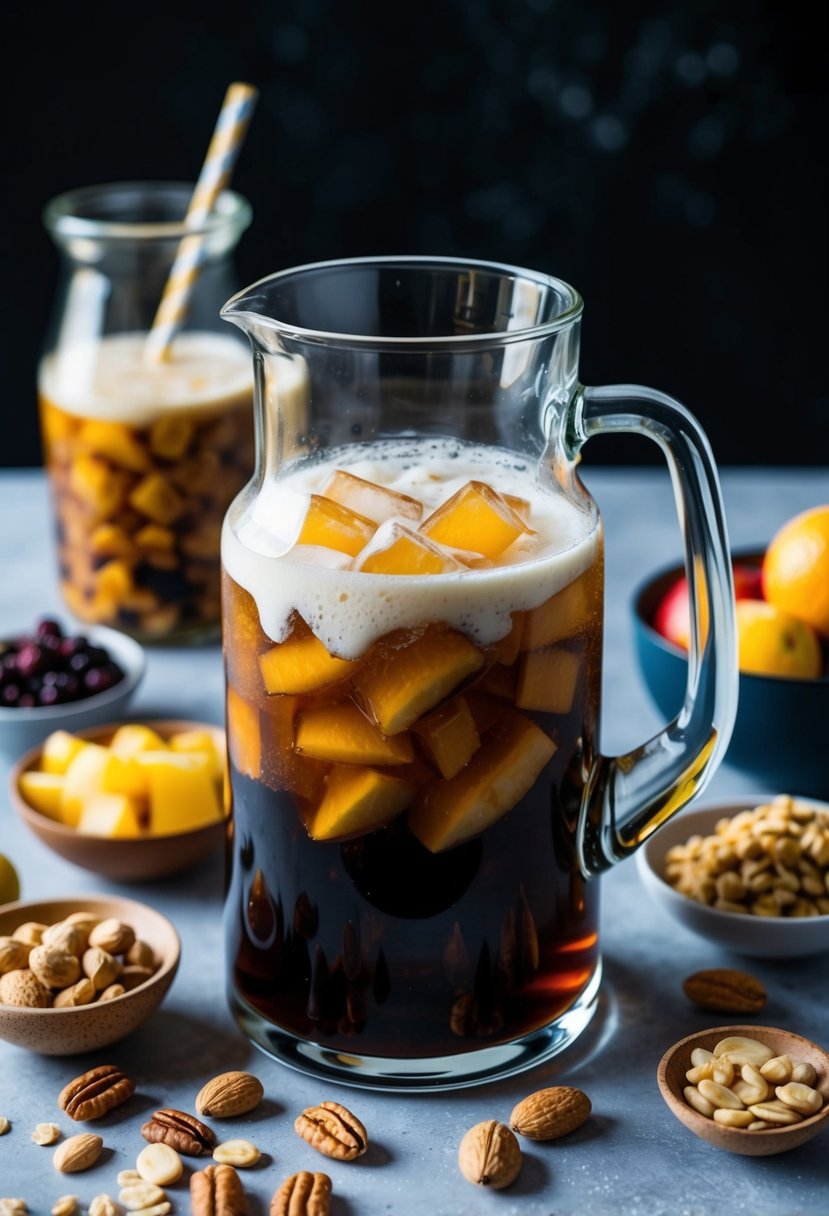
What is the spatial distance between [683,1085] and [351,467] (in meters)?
0.47

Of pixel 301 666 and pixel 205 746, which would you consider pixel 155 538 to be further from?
pixel 301 666

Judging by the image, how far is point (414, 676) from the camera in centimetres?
93

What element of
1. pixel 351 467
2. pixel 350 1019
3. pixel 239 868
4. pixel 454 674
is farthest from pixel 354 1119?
pixel 351 467

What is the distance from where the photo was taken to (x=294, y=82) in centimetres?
263

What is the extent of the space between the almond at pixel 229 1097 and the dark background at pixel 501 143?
1.80 metres

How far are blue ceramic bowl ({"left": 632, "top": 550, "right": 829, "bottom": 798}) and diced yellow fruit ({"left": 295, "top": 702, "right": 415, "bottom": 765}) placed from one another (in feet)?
1.65

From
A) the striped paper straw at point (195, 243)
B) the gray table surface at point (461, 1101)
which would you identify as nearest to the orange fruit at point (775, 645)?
the gray table surface at point (461, 1101)

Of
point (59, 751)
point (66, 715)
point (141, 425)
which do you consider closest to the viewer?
point (59, 751)

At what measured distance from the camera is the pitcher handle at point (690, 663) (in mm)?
1009

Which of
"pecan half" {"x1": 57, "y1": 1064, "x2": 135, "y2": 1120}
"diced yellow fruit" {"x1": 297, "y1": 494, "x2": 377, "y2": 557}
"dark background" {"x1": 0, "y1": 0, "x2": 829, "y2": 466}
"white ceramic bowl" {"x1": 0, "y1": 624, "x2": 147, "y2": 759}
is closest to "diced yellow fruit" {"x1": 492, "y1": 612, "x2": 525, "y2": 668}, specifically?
"diced yellow fruit" {"x1": 297, "y1": 494, "x2": 377, "y2": 557}

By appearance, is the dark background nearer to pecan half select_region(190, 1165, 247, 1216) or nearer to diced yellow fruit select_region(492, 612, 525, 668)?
diced yellow fruit select_region(492, 612, 525, 668)

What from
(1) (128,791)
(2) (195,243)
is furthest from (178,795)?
(2) (195,243)

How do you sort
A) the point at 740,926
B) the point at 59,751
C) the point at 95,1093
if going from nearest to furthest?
the point at 95,1093, the point at 740,926, the point at 59,751

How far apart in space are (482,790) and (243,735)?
0.18 metres
